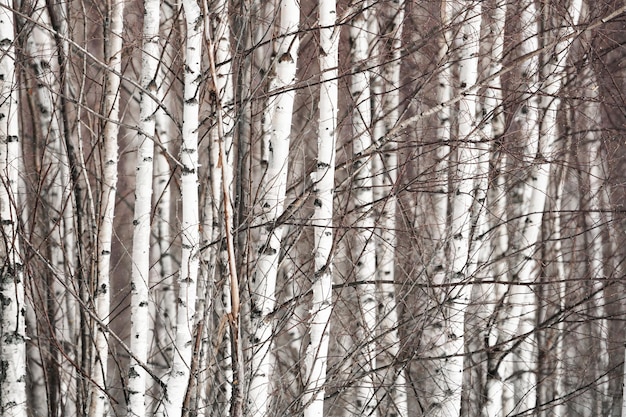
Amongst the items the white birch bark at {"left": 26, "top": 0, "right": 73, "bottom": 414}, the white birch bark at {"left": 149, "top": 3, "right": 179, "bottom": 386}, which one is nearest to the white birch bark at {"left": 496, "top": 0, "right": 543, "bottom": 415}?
the white birch bark at {"left": 149, "top": 3, "right": 179, "bottom": 386}

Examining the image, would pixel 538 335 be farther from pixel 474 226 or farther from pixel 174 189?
pixel 174 189

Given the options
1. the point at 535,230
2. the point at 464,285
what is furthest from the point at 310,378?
the point at 535,230

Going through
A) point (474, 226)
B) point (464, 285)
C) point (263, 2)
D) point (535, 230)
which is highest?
point (263, 2)

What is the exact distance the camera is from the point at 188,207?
12.9ft

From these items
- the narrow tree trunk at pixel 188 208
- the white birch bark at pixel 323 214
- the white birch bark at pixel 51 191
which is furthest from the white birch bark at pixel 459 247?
the white birch bark at pixel 51 191

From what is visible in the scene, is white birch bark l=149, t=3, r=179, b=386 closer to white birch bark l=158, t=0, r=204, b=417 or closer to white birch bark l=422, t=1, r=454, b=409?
white birch bark l=422, t=1, r=454, b=409

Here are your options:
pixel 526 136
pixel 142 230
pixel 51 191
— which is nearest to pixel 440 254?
pixel 526 136

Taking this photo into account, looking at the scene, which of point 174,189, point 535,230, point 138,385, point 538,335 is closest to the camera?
point 138,385

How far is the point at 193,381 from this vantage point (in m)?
4.19

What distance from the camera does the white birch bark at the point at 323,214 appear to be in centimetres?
448

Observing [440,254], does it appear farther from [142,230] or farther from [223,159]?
[223,159]

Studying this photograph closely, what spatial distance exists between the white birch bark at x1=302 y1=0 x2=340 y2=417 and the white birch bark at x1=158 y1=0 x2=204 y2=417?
2.49ft

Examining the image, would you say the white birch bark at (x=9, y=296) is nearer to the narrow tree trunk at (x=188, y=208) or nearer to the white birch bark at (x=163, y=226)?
the narrow tree trunk at (x=188, y=208)

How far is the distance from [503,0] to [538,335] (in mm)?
4241
